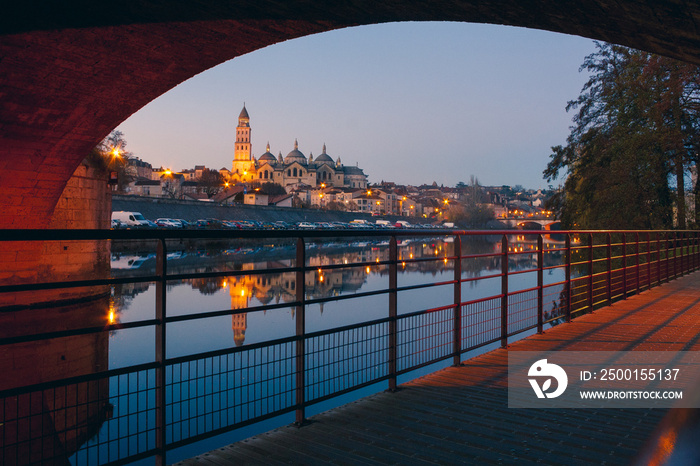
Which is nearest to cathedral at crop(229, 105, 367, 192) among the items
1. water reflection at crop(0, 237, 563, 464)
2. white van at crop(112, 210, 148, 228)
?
white van at crop(112, 210, 148, 228)

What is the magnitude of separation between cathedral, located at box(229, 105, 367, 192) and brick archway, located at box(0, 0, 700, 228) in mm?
140066

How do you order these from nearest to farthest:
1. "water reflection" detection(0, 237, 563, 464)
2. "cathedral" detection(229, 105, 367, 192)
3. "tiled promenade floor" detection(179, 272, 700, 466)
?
"tiled promenade floor" detection(179, 272, 700, 466) < "water reflection" detection(0, 237, 563, 464) < "cathedral" detection(229, 105, 367, 192)

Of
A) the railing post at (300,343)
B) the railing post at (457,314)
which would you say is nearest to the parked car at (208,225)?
the railing post at (457,314)

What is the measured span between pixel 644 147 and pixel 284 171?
153 m

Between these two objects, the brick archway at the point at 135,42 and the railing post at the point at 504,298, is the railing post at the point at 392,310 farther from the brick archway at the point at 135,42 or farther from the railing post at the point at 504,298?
the brick archway at the point at 135,42

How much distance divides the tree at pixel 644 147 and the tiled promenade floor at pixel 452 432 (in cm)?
1641

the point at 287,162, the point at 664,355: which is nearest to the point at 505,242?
the point at 664,355

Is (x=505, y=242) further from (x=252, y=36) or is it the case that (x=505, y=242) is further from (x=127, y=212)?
(x=127, y=212)

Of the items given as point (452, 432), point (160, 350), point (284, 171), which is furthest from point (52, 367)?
point (284, 171)

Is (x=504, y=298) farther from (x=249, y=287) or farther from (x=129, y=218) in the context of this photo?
(x=129, y=218)

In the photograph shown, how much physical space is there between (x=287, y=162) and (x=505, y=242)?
18018 cm

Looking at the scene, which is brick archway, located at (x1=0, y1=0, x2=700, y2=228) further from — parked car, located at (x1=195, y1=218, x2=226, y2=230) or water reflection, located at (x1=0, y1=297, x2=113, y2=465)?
parked car, located at (x1=195, y1=218, x2=226, y2=230)

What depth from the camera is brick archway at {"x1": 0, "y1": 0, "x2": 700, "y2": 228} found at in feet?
20.6

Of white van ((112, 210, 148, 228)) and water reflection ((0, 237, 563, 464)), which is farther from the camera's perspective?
white van ((112, 210, 148, 228))
